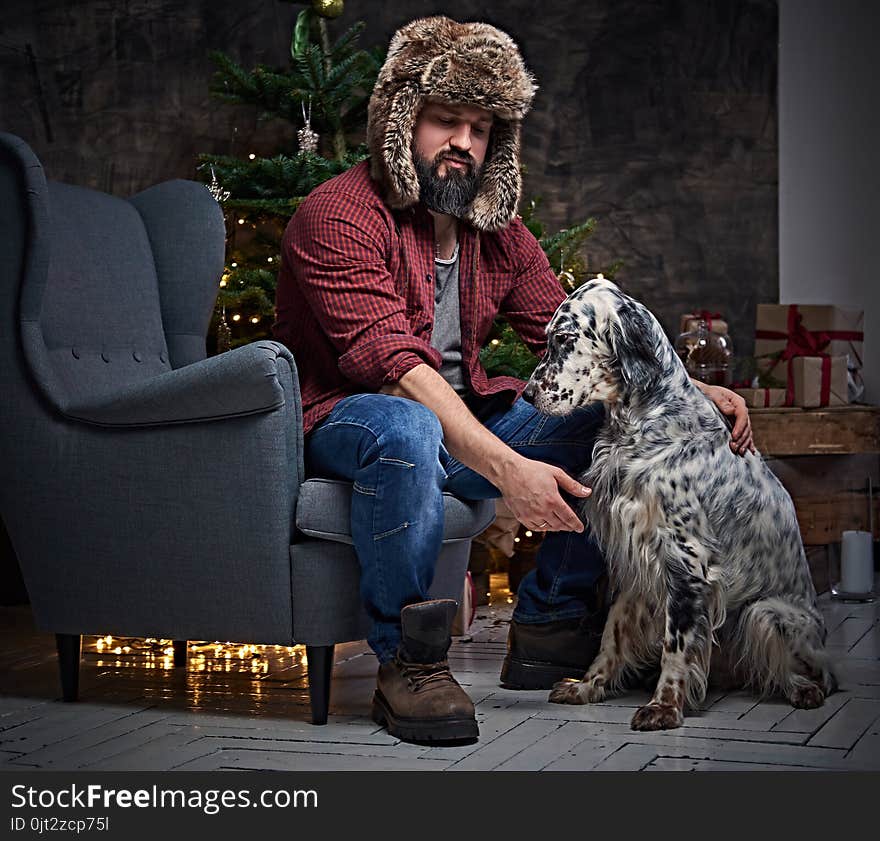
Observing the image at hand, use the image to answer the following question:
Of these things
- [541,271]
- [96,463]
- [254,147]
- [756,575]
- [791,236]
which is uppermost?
[254,147]

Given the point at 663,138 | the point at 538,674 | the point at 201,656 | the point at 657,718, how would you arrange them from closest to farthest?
the point at 657,718 → the point at 538,674 → the point at 201,656 → the point at 663,138

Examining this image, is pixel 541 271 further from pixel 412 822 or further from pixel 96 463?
pixel 412 822

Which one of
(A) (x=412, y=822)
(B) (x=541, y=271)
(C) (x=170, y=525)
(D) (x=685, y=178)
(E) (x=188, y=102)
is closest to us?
(A) (x=412, y=822)

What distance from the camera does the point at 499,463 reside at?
2.34 m

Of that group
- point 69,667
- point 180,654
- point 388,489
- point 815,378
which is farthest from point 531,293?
point 815,378

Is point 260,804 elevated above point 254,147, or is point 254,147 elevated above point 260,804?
point 254,147

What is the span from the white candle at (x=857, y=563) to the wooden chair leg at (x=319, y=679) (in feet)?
7.35

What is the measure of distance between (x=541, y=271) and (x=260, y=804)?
5.06 feet

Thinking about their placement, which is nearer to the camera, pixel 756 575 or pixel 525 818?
pixel 525 818

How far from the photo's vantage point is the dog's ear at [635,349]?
242 cm

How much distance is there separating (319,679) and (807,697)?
1010 millimetres

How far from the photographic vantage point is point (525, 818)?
183 centimetres

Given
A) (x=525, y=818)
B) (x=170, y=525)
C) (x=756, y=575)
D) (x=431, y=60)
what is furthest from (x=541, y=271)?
(x=525, y=818)

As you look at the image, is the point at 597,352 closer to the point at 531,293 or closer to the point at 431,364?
the point at 431,364
